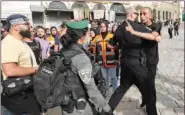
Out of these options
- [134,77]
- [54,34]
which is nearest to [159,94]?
[134,77]

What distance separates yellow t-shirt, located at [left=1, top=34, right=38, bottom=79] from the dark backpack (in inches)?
16.8

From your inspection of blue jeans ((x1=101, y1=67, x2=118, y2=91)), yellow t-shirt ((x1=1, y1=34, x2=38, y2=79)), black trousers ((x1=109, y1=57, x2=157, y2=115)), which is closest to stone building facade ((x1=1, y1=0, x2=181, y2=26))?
blue jeans ((x1=101, y1=67, x2=118, y2=91))

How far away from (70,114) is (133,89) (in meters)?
3.93

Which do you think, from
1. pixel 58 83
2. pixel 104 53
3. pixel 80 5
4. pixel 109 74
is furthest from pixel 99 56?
pixel 80 5

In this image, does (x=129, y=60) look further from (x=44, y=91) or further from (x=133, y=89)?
(x=133, y=89)

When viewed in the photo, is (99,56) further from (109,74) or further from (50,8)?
(50,8)

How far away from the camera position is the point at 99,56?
5.86m

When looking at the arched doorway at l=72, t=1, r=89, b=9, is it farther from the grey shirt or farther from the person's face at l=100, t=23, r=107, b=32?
the grey shirt

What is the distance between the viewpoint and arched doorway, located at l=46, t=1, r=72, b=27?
38594 mm

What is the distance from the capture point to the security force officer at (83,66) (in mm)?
2787

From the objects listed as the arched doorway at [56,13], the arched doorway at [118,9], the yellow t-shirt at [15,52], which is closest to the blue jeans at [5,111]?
the yellow t-shirt at [15,52]

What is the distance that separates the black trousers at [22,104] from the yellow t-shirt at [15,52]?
26 cm

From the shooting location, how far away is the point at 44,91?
2.84 metres

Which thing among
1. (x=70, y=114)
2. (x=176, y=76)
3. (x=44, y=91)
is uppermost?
(x=44, y=91)
